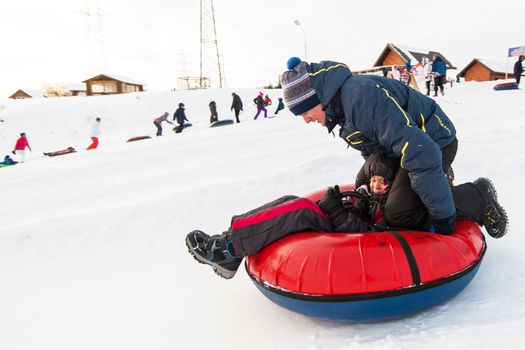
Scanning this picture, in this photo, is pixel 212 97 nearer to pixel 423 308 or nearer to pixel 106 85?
pixel 106 85

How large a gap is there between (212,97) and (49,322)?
2274cm

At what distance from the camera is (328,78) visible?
1.94m

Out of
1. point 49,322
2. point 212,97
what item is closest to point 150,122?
point 212,97

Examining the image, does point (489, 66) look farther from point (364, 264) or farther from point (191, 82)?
point (364, 264)

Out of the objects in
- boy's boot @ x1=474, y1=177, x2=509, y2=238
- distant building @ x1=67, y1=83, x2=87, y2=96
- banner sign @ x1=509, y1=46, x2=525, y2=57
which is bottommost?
distant building @ x1=67, y1=83, x2=87, y2=96

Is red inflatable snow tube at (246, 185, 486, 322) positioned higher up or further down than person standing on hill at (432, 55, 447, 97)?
further down

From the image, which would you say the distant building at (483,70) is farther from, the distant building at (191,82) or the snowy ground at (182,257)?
the snowy ground at (182,257)

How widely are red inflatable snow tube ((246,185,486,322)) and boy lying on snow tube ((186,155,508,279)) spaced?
0.11 metres

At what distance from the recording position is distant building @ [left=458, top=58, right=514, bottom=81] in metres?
30.0

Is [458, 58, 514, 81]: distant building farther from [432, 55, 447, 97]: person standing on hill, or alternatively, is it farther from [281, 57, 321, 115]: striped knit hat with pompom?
[281, 57, 321, 115]: striped knit hat with pompom

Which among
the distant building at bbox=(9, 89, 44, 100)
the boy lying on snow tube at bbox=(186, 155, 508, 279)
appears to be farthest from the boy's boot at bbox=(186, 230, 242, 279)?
the distant building at bbox=(9, 89, 44, 100)

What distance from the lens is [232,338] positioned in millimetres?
1876

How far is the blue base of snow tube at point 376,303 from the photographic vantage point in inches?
65.3

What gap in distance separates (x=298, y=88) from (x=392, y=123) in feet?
1.63
